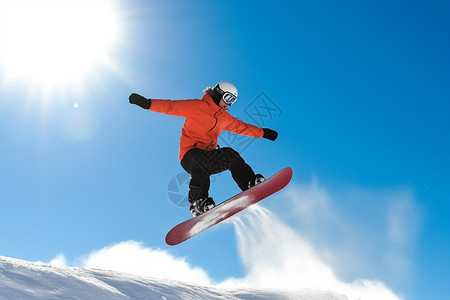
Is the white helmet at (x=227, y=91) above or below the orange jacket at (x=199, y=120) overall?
above

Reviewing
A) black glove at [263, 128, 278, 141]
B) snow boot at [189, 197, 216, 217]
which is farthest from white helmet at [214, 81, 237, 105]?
snow boot at [189, 197, 216, 217]

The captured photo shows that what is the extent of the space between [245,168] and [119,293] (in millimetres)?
4067

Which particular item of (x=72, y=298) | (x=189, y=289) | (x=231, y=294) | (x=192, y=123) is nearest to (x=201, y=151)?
(x=192, y=123)

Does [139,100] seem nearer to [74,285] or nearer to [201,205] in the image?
[201,205]

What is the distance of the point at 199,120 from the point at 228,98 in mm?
696

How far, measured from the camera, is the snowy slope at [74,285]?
19.0 feet

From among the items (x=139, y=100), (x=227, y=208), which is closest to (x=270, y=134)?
(x=227, y=208)

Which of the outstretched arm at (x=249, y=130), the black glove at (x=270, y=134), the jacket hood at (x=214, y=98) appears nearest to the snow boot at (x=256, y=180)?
the outstretched arm at (x=249, y=130)

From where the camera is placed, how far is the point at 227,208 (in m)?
6.98

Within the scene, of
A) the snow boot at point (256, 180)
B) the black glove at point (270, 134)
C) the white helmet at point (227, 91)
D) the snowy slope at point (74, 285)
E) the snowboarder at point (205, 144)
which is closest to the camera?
the snowy slope at point (74, 285)

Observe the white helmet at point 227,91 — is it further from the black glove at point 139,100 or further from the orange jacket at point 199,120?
the black glove at point 139,100

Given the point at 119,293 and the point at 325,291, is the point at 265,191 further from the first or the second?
the point at 325,291

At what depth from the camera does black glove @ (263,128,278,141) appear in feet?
26.6

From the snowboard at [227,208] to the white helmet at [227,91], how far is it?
1677mm
